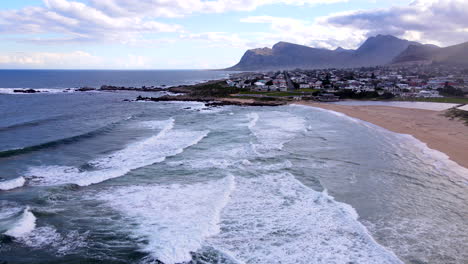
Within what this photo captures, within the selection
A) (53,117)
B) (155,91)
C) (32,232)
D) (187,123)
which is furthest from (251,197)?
(155,91)

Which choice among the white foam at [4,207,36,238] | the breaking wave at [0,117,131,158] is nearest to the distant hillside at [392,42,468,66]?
the breaking wave at [0,117,131,158]

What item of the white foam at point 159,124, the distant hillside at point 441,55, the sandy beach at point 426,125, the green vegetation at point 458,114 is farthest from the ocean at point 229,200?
the distant hillside at point 441,55

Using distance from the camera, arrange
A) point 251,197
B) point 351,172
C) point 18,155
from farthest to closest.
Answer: point 18,155 → point 351,172 → point 251,197

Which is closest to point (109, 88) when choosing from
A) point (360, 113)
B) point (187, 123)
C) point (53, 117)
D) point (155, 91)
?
point (155, 91)

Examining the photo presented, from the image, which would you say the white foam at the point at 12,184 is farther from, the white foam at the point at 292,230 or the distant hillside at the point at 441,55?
the distant hillside at the point at 441,55

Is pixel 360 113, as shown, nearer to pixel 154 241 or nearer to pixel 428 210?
pixel 428 210

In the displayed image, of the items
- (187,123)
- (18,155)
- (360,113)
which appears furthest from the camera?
(360,113)

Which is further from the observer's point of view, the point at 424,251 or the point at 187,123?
the point at 187,123

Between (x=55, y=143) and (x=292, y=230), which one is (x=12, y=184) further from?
(x=292, y=230)
